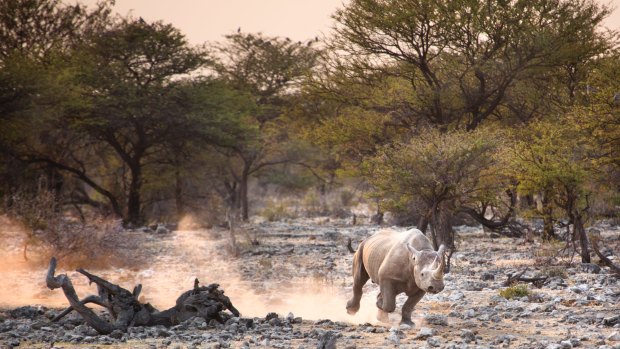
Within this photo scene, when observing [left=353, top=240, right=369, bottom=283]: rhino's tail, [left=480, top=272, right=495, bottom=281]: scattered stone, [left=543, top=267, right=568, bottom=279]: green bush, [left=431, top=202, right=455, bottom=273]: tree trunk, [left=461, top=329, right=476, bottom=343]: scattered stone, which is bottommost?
[left=461, top=329, right=476, bottom=343]: scattered stone

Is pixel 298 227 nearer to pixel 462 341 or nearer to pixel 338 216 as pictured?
pixel 338 216

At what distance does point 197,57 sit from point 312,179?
53.6ft

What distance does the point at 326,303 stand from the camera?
16.4m

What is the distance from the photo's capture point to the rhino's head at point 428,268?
37.6 ft

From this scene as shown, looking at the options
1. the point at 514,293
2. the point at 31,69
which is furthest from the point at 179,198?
the point at 514,293

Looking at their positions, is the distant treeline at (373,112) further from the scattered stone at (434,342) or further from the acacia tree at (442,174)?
the scattered stone at (434,342)

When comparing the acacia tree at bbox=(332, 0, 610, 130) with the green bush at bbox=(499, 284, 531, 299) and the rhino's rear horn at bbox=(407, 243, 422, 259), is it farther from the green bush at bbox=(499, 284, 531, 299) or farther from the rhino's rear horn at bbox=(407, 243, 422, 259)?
the rhino's rear horn at bbox=(407, 243, 422, 259)

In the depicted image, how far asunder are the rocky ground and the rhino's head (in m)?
0.59

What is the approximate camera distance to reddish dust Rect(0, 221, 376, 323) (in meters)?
15.8

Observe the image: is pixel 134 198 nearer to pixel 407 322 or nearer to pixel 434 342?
pixel 407 322

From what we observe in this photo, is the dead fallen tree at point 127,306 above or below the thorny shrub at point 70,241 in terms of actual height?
below

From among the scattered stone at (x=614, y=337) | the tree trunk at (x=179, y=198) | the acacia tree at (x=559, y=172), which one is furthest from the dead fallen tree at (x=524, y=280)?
the tree trunk at (x=179, y=198)

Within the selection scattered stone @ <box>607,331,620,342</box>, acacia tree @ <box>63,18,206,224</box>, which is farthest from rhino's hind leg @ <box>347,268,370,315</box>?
acacia tree @ <box>63,18,206,224</box>

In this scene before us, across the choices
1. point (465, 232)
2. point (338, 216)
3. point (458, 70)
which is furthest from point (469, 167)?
point (338, 216)
